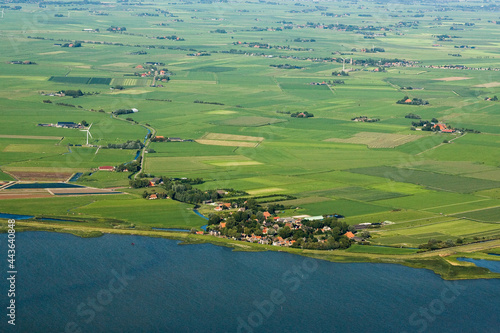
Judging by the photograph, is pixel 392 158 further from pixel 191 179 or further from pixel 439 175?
pixel 191 179

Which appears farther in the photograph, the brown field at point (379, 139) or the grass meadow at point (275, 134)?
the brown field at point (379, 139)

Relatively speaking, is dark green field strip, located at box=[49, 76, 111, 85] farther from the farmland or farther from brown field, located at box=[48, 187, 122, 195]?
brown field, located at box=[48, 187, 122, 195]

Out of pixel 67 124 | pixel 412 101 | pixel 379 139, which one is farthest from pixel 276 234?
pixel 412 101

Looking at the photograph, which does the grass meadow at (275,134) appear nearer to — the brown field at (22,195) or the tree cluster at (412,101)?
the brown field at (22,195)

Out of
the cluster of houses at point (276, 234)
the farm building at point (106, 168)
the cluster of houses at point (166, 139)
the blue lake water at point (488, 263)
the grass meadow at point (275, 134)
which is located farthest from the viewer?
the cluster of houses at point (166, 139)

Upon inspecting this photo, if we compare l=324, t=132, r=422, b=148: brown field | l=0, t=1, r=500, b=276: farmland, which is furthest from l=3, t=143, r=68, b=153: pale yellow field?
l=324, t=132, r=422, b=148: brown field

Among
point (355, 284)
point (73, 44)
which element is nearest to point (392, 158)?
point (355, 284)
